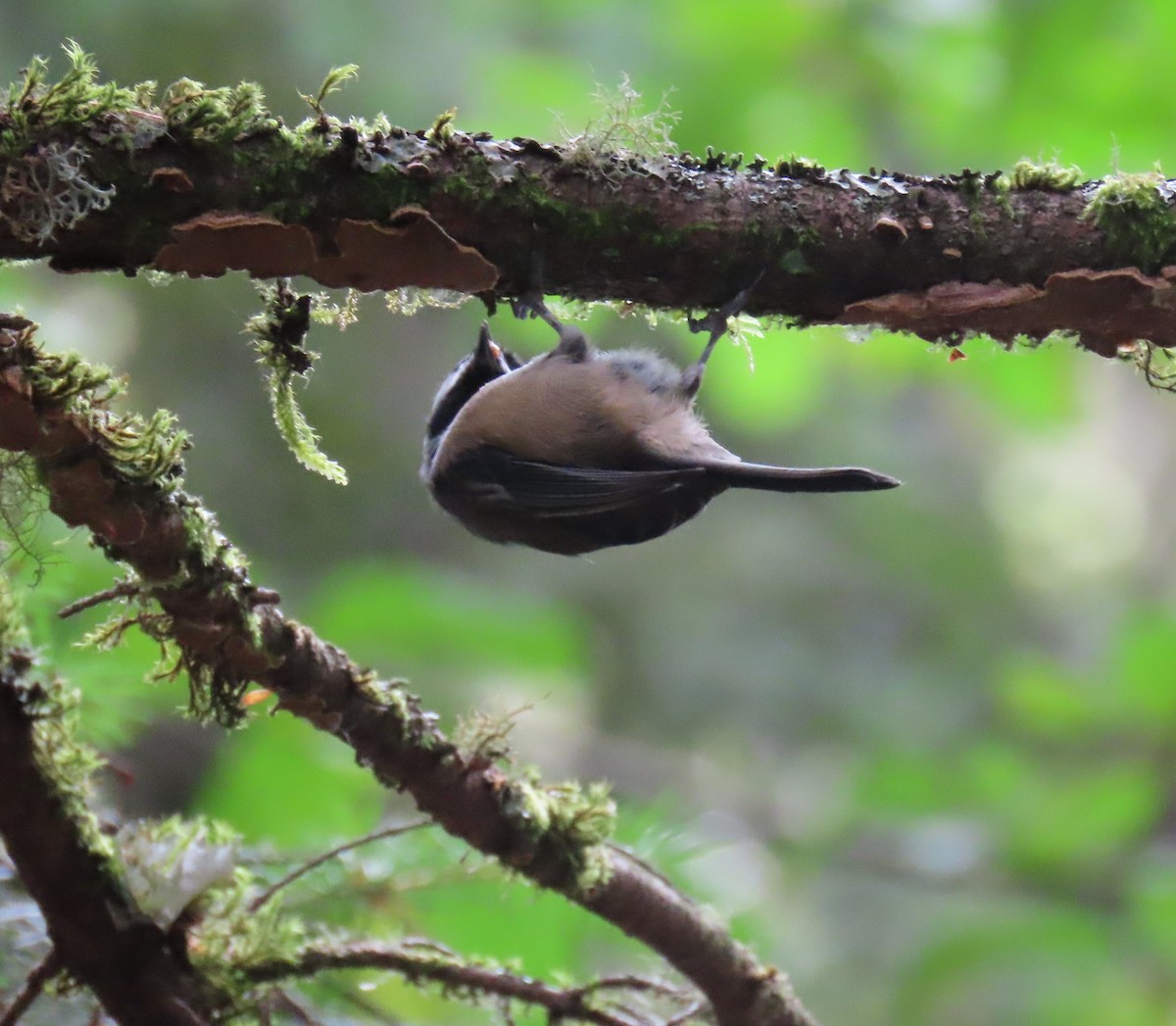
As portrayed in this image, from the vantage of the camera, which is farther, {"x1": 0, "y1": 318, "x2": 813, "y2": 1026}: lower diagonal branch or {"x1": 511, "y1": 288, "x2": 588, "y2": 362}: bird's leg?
{"x1": 511, "y1": 288, "x2": 588, "y2": 362}: bird's leg

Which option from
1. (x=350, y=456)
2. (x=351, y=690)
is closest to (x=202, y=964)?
(x=351, y=690)

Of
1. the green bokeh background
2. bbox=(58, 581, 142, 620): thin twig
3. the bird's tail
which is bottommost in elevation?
bbox=(58, 581, 142, 620): thin twig

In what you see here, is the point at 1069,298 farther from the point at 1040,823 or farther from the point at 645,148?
the point at 1040,823

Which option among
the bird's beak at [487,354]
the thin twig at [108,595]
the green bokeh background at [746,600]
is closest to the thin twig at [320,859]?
the green bokeh background at [746,600]

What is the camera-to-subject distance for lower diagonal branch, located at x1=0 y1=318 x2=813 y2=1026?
48.8 inches

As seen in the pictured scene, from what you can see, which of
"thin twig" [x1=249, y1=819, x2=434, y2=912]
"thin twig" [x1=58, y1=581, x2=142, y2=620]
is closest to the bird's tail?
"thin twig" [x1=249, y1=819, x2=434, y2=912]

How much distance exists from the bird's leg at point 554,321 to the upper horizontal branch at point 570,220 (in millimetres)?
44

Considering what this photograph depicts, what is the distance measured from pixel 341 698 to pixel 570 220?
0.67m

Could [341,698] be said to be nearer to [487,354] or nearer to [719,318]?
[719,318]

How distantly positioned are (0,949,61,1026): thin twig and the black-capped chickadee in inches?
43.0

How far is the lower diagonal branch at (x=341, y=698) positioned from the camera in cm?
124

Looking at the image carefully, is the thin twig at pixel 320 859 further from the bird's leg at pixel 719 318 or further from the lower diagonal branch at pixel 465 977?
the bird's leg at pixel 719 318

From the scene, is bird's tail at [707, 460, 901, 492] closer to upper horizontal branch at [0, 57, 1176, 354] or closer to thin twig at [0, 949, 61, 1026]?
upper horizontal branch at [0, 57, 1176, 354]

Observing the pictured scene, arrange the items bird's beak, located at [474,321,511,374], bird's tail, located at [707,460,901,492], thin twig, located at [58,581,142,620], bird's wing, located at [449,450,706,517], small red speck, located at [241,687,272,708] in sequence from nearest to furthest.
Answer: thin twig, located at [58,581,142,620], small red speck, located at [241,687,272,708], bird's tail, located at [707,460,901,492], bird's wing, located at [449,450,706,517], bird's beak, located at [474,321,511,374]
